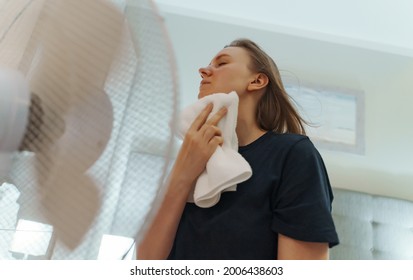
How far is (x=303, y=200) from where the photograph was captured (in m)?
0.65

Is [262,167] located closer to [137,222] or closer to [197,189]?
[197,189]

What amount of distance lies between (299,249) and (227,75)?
0.38 m

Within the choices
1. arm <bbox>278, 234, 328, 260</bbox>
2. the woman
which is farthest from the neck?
arm <bbox>278, 234, 328, 260</bbox>

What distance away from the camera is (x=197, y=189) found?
69 cm

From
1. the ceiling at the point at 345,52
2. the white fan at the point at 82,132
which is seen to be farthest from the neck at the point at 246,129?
the ceiling at the point at 345,52

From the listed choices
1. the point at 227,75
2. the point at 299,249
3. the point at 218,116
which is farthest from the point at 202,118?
the point at 299,249

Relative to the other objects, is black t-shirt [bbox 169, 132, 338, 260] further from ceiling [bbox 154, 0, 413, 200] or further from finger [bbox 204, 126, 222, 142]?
ceiling [bbox 154, 0, 413, 200]

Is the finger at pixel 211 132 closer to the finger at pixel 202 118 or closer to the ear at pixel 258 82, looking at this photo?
the finger at pixel 202 118

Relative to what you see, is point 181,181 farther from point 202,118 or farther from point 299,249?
point 299,249

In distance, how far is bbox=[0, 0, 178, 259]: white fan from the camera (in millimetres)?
373

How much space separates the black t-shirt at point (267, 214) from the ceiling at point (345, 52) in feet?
3.47

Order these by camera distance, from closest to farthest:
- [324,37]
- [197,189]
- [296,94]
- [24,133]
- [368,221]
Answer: [24,133] → [197,189] → [368,221] → [296,94] → [324,37]

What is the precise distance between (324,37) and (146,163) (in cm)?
173
